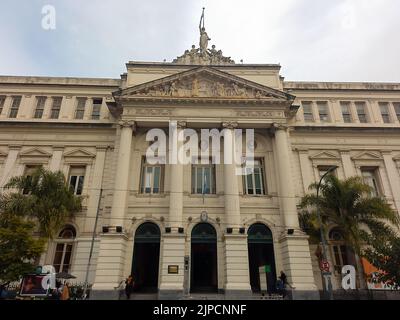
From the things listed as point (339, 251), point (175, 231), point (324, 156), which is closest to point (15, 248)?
point (175, 231)

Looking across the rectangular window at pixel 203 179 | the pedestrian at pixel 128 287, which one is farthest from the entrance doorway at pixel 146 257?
the rectangular window at pixel 203 179

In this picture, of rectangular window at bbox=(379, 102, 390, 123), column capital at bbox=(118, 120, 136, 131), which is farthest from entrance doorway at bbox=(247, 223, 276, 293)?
rectangular window at bbox=(379, 102, 390, 123)

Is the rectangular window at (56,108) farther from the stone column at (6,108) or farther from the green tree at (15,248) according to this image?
the green tree at (15,248)

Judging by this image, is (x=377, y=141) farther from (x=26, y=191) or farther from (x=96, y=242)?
(x=26, y=191)

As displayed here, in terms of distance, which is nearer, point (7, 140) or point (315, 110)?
point (7, 140)

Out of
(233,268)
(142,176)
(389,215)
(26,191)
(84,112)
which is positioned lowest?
(233,268)

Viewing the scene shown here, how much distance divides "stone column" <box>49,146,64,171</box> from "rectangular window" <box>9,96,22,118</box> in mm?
5767

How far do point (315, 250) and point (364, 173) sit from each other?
923cm

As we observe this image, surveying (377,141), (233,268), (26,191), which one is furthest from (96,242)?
(377,141)

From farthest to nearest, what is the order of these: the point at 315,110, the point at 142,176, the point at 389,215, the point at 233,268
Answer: the point at 315,110 < the point at 142,176 < the point at 233,268 < the point at 389,215

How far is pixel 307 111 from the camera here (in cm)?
2695

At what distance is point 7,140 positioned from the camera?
24.1 metres

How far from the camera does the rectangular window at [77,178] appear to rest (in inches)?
905

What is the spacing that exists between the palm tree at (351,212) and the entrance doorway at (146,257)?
11.1m
